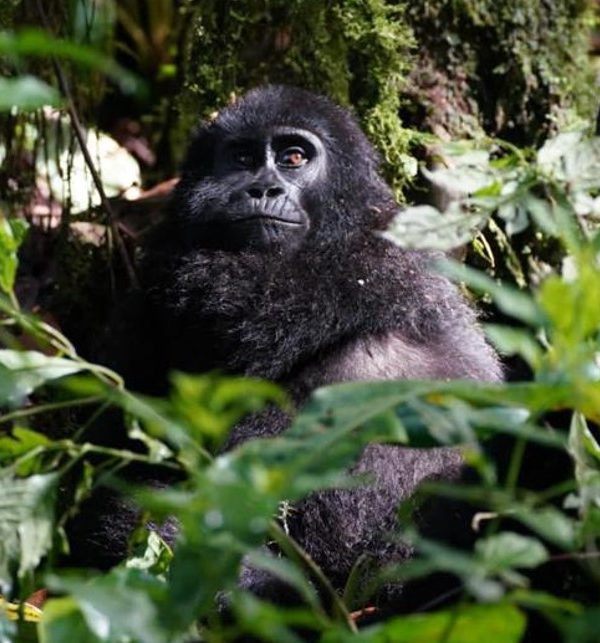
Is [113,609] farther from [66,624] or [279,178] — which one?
[279,178]

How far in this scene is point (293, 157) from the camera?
4621 millimetres

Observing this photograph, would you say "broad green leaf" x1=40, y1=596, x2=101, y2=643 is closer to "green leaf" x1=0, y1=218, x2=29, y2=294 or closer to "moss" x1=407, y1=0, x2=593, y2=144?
"green leaf" x1=0, y1=218, x2=29, y2=294

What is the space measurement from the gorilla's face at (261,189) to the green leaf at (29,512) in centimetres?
219

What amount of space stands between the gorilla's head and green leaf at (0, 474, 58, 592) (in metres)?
2.19

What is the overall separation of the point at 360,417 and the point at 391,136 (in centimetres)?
353

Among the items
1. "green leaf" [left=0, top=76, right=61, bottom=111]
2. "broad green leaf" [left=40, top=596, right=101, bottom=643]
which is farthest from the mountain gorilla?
"green leaf" [left=0, top=76, right=61, bottom=111]

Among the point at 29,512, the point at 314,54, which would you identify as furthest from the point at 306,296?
the point at 29,512

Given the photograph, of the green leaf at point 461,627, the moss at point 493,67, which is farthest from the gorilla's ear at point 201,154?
the green leaf at point 461,627

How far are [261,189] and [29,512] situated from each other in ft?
7.85

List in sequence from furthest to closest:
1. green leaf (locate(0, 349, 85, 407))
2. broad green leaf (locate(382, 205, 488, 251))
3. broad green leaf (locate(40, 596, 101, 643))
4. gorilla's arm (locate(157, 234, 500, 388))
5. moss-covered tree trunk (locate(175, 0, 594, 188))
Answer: moss-covered tree trunk (locate(175, 0, 594, 188))
gorilla's arm (locate(157, 234, 500, 388))
broad green leaf (locate(382, 205, 488, 251))
green leaf (locate(0, 349, 85, 407))
broad green leaf (locate(40, 596, 101, 643))

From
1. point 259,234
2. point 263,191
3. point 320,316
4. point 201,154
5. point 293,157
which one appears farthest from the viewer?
point 201,154

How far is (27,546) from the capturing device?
7.18 ft

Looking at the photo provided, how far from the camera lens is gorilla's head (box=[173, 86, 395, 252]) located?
4367mm

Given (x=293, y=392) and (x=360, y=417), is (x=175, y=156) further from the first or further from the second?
(x=360, y=417)
